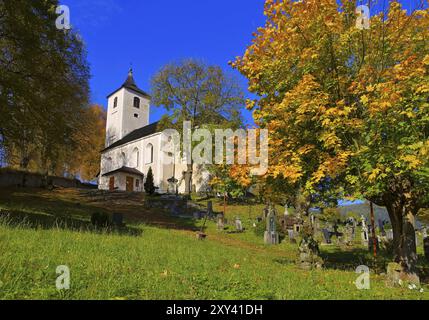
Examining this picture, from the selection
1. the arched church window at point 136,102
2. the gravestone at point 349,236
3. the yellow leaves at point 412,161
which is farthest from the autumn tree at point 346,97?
the arched church window at point 136,102

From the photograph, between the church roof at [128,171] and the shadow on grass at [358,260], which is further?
the church roof at [128,171]

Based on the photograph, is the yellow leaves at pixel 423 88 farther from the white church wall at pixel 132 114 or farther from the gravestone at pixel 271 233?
→ the white church wall at pixel 132 114

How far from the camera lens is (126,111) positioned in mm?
56656

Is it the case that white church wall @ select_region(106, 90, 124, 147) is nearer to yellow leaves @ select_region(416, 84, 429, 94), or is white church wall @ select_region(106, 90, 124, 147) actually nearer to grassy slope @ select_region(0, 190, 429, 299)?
grassy slope @ select_region(0, 190, 429, 299)

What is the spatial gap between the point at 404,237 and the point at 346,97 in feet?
14.0

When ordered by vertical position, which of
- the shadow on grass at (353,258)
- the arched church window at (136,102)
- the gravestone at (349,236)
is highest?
the arched church window at (136,102)

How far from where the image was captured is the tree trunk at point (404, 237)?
30.1 feet

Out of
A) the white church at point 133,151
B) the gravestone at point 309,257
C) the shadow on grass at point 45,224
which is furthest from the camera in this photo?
the white church at point 133,151

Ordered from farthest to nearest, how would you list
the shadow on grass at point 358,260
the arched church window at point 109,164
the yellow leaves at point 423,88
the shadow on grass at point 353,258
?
the arched church window at point 109,164
the shadow on grass at point 353,258
the shadow on grass at point 358,260
the yellow leaves at point 423,88

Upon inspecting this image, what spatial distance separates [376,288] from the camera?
763 cm
